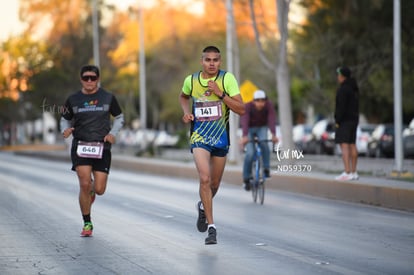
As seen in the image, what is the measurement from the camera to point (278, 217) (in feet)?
50.4

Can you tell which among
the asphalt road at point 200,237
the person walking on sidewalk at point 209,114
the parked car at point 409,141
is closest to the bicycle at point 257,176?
the asphalt road at point 200,237

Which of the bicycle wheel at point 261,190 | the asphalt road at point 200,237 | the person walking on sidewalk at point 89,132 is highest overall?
the person walking on sidewalk at point 89,132

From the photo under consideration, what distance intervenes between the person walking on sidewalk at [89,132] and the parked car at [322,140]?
3513cm

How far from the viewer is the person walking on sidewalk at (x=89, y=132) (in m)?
12.6

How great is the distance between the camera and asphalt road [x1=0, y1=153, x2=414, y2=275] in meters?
9.88

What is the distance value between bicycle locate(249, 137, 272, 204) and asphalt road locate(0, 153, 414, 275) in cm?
24

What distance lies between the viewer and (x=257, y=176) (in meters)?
18.2

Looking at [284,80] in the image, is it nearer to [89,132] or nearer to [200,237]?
[89,132]

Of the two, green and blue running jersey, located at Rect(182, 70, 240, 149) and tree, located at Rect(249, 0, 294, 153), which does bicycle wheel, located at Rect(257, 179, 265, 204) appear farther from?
tree, located at Rect(249, 0, 294, 153)

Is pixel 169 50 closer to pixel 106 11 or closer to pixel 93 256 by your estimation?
pixel 106 11

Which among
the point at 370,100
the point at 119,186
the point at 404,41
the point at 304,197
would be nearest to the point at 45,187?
the point at 119,186

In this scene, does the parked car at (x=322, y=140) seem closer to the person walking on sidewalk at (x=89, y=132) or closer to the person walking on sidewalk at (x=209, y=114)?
the person walking on sidewalk at (x=89, y=132)

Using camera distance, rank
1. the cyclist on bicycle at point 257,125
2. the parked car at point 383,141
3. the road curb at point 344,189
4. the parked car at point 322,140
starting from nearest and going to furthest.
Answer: the road curb at point 344,189 < the cyclist on bicycle at point 257,125 < the parked car at point 383,141 < the parked car at point 322,140

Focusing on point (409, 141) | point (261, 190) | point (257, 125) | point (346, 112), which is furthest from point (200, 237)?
point (409, 141)
